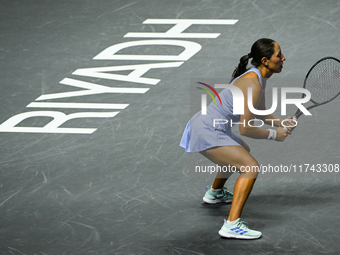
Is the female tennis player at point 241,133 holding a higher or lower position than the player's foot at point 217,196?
higher

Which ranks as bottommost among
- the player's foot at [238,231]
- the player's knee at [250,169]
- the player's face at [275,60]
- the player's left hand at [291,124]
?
the player's foot at [238,231]

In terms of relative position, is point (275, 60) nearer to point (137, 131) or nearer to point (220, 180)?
point (220, 180)

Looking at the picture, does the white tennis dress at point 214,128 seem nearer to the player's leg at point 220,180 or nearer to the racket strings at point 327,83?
the player's leg at point 220,180

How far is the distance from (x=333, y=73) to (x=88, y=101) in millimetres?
3417

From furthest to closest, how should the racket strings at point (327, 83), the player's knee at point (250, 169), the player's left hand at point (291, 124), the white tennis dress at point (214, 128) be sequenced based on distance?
the racket strings at point (327, 83) < the player's left hand at point (291, 124) < the white tennis dress at point (214, 128) < the player's knee at point (250, 169)

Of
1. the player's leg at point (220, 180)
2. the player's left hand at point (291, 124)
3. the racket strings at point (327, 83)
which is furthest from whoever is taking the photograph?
the racket strings at point (327, 83)

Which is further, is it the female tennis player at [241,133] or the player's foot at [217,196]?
the player's foot at [217,196]

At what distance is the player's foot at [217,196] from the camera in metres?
5.77

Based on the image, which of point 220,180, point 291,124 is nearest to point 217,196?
point 220,180

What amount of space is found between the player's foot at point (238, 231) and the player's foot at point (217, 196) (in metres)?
0.66

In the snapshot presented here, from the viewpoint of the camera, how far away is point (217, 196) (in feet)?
18.9

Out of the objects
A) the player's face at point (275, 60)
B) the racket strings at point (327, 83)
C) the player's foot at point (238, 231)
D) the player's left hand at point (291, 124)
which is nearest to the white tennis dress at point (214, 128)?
the player's face at point (275, 60)

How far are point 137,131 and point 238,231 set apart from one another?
2.70 meters

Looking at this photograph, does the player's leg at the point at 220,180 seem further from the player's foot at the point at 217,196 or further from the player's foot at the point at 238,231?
the player's foot at the point at 238,231
